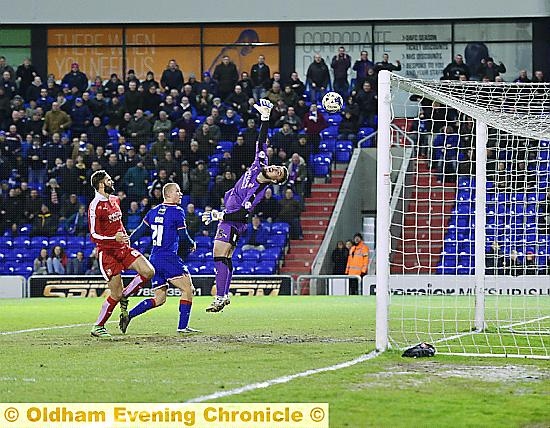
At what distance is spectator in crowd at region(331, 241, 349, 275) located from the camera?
920 inches

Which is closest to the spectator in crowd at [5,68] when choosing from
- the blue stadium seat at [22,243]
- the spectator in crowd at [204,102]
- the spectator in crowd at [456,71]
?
the spectator in crowd at [204,102]

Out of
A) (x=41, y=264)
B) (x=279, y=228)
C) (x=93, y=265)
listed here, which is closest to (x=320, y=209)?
(x=279, y=228)

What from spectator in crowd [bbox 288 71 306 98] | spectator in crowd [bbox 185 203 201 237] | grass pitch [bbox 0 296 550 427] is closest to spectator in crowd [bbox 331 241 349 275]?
spectator in crowd [bbox 185 203 201 237]

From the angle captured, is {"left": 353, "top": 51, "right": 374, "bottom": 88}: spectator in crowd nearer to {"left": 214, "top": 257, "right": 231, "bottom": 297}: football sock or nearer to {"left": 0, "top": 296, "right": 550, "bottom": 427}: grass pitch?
{"left": 0, "top": 296, "right": 550, "bottom": 427}: grass pitch

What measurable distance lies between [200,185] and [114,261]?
13.0 m

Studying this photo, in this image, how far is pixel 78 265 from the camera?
77.3 ft

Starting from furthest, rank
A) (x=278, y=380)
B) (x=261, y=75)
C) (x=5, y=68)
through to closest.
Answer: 1. (x=5, y=68)
2. (x=261, y=75)
3. (x=278, y=380)

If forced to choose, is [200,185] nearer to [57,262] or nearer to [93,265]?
[93,265]

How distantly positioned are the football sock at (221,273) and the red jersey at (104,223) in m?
1.66

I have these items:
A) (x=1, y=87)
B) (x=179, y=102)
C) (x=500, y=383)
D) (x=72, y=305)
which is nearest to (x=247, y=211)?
(x=500, y=383)

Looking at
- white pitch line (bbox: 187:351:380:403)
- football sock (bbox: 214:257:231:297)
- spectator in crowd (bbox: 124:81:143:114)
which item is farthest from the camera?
spectator in crowd (bbox: 124:81:143:114)

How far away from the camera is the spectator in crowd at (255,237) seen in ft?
78.7

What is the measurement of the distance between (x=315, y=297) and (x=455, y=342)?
11197 millimetres

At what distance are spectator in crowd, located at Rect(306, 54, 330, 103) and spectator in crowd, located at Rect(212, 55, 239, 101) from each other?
208cm
